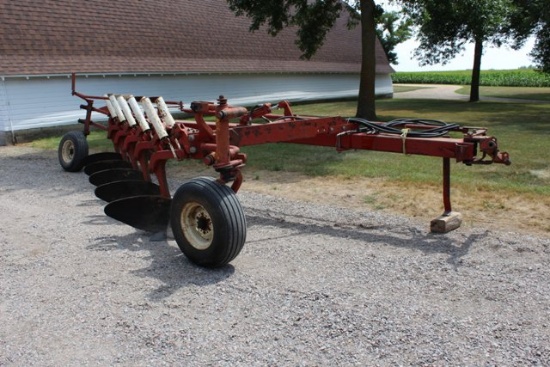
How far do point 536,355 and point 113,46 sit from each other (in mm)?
19630

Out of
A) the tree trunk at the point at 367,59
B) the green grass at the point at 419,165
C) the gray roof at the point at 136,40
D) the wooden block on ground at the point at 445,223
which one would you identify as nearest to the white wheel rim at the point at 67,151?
the green grass at the point at 419,165

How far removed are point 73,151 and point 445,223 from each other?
6749 mm

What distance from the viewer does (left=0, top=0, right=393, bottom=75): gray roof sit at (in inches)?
699

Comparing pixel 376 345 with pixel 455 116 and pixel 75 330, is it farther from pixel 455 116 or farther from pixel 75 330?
pixel 455 116

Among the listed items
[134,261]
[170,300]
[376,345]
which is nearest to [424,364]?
[376,345]

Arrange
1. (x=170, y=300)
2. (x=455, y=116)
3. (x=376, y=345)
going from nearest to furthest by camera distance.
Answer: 1. (x=376, y=345)
2. (x=170, y=300)
3. (x=455, y=116)

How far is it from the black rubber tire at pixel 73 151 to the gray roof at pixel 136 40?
7.14 meters

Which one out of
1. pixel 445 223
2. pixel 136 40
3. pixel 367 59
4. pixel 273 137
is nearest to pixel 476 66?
pixel 367 59

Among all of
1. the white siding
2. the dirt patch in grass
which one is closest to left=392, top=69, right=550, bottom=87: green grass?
the white siding

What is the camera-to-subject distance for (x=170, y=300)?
449 centimetres

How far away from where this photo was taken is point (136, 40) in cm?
2206

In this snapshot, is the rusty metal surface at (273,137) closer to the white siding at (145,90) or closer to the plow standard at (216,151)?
the plow standard at (216,151)

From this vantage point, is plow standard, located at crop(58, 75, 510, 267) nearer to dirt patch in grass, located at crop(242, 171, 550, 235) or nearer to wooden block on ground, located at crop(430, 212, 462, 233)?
wooden block on ground, located at crop(430, 212, 462, 233)

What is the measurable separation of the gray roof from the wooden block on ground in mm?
13796
